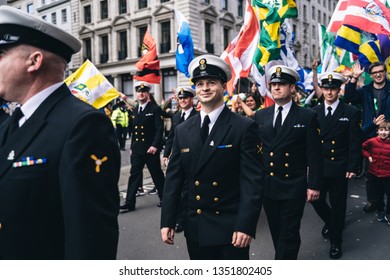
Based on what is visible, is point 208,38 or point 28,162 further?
point 208,38

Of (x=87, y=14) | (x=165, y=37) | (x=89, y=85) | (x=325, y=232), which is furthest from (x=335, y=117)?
(x=87, y=14)

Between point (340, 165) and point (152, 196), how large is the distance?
419 centimetres

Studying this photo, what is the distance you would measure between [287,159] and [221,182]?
4.60 feet

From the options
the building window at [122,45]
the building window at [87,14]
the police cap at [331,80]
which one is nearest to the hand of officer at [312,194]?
the police cap at [331,80]

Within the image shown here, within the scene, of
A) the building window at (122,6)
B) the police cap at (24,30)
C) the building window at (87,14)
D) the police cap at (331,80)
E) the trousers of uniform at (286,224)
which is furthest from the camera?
the building window at (87,14)

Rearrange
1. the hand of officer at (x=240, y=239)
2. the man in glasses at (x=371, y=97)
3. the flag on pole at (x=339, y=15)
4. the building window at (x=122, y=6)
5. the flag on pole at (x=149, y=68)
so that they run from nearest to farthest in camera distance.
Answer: the hand of officer at (x=240, y=239) → the man in glasses at (x=371, y=97) → the flag on pole at (x=339, y=15) → the flag on pole at (x=149, y=68) → the building window at (x=122, y=6)

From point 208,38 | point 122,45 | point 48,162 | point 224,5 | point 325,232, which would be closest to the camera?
point 48,162

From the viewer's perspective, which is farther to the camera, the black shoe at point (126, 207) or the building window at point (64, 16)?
the building window at point (64, 16)

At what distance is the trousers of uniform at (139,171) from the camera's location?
664 cm

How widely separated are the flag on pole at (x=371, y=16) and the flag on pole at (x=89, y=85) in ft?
14.5

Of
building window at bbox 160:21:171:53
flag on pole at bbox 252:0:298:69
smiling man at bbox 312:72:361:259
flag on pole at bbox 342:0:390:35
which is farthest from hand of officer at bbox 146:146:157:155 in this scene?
building window at bbox 160:21:171:53

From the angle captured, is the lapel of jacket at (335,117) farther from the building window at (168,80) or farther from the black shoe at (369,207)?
the building window at (168,80)

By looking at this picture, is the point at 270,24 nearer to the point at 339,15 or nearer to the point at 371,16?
the point at 339,15

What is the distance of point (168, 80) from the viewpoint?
31.2m
